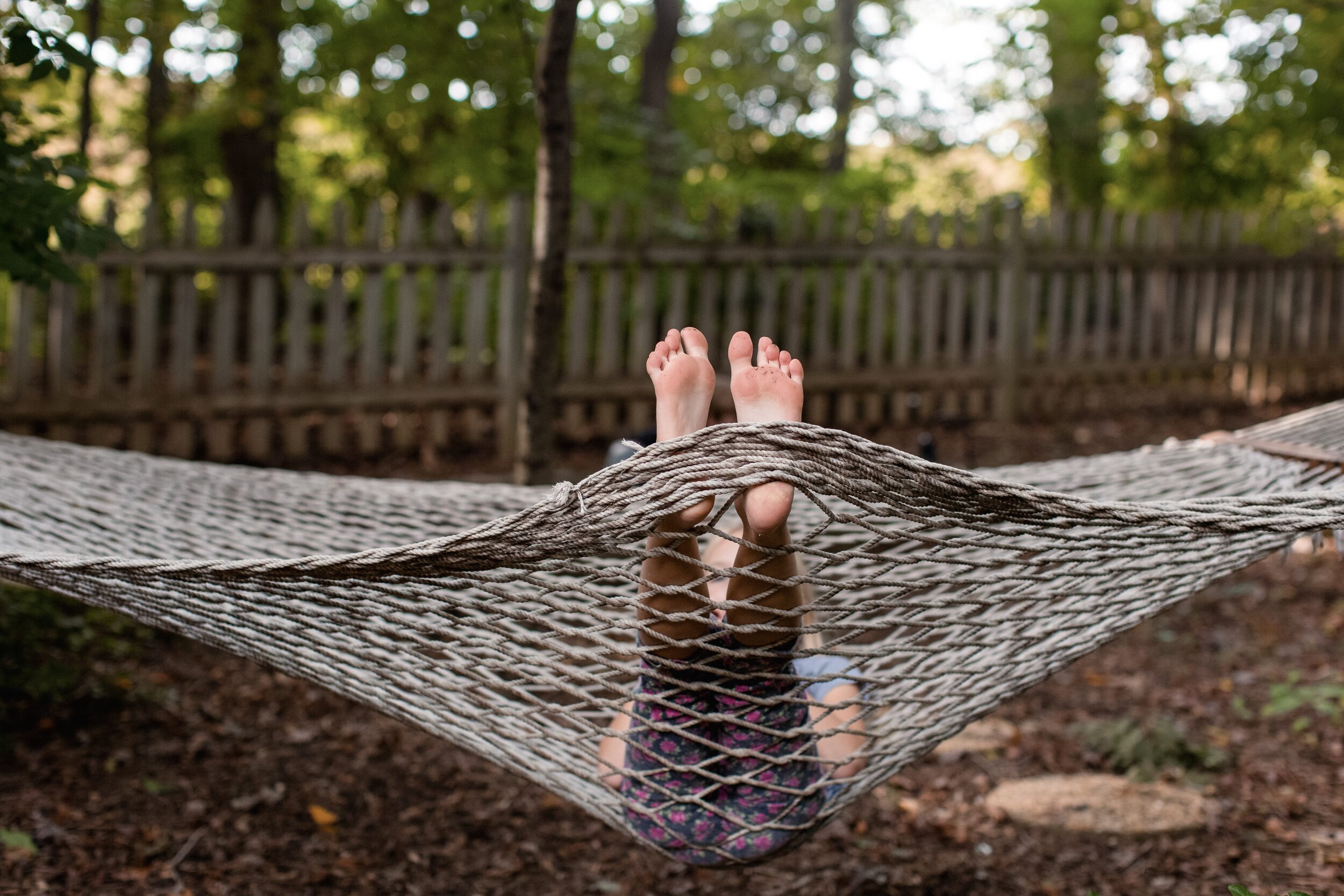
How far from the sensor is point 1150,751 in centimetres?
222

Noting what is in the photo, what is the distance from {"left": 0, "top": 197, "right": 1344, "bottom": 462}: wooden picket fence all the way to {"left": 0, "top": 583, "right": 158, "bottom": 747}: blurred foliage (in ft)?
5.13

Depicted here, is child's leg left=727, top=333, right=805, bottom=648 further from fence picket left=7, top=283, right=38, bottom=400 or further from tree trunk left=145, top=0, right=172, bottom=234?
tree trunk left=145, top=0, right=172, bottom=234

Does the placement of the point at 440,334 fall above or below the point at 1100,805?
above

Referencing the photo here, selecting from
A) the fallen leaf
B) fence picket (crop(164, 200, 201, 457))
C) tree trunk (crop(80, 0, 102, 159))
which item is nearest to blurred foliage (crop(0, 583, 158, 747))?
the fallen leaf

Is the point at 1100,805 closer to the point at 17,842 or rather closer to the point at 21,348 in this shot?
the point at 17,842

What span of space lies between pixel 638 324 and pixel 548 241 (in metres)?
1.85

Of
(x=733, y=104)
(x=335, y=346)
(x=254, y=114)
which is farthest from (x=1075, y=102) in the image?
(x=335, y=346)

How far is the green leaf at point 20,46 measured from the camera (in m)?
1.79

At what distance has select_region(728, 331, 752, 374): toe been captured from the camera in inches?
50.9

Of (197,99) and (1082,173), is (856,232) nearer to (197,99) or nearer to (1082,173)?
(1082,173)

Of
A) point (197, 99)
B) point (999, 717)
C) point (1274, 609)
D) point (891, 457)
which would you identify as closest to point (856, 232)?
point (1274, 609)

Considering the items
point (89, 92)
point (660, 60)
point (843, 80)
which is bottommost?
point (89, 92)

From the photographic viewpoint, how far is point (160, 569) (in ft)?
4.27

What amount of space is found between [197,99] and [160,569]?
681cm
